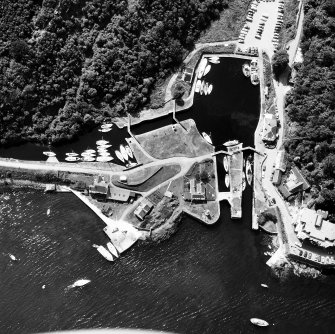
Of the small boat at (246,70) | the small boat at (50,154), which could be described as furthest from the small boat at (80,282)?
the small boat at (246,70)

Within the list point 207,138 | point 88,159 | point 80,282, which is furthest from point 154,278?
point 207,138

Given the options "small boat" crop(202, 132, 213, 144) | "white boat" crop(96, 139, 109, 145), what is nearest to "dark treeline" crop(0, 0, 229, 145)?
"white boat" crop(96, 139, 109, 145)

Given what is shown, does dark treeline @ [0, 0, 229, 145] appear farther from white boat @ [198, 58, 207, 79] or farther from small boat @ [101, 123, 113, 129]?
white boat @ [198, 58, 207, 79]

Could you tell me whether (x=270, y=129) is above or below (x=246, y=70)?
below

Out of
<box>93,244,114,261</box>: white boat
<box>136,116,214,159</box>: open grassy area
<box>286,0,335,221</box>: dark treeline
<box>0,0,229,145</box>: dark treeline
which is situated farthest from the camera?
<box>136,116,214,159</box>: open grassy area

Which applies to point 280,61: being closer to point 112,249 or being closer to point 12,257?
point 112,249

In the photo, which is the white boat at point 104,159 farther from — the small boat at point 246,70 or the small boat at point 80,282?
the small boat at point 246,70
